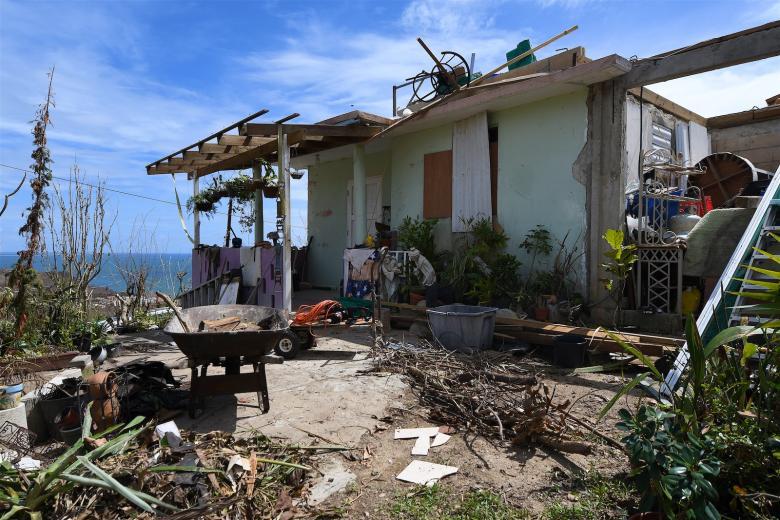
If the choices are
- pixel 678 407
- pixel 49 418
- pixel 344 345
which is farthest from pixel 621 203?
pixel 49 418

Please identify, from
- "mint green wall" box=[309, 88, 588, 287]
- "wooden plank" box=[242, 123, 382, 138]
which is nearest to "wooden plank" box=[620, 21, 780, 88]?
"mint green wall" box=[309, 88, 588, 287]

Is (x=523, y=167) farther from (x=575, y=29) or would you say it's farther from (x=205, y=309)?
(x=205, y=309)

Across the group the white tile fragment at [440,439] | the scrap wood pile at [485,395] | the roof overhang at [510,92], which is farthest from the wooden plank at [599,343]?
the roof overhang at [510,92]

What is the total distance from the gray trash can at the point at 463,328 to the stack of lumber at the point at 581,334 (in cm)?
34

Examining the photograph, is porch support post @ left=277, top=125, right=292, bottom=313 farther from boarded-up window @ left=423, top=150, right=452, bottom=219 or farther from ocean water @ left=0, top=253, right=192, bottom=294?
ocean water @ left=0, top=253, right=192, bottom=294

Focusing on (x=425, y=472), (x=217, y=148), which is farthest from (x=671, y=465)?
(x=217, y=148)

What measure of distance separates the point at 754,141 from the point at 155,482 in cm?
1307

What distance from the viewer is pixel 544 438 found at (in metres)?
3.68

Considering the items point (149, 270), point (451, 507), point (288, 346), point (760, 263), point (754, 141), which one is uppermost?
point (754, 141)

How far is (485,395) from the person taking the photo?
4426 millimetres

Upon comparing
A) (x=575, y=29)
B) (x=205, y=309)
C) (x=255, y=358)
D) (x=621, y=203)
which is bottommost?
(x=255, y=358)

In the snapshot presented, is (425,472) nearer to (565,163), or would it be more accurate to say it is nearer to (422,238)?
(565,163)

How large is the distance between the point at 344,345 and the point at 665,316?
184 inches

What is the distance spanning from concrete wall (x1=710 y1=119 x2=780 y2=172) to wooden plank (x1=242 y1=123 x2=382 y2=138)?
829 cm
